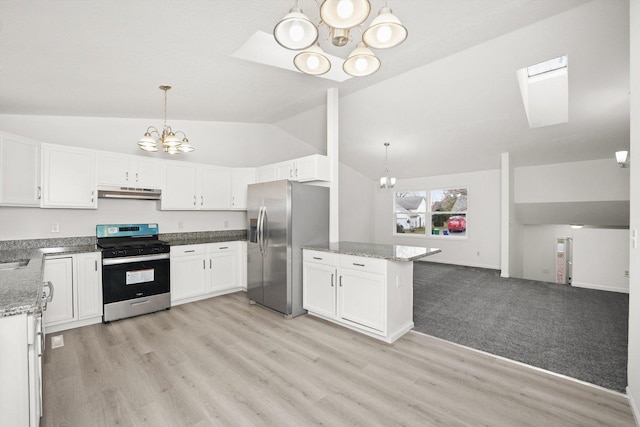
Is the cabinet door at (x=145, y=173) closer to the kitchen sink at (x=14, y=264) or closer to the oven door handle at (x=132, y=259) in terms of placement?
the oven door handle at (x=132, y=259)

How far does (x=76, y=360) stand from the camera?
8.55ft

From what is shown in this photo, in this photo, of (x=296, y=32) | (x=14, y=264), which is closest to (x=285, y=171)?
(x=296, y=32)

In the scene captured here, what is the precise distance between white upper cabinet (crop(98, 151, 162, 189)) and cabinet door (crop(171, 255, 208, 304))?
1.20 meters

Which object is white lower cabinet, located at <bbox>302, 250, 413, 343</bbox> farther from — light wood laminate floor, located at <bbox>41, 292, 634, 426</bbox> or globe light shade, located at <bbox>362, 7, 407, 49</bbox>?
globe light shade, located at <bbox>362, 7, 407, 49</bbox>

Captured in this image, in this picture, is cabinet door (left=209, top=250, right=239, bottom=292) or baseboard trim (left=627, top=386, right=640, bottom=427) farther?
cabinet door (left=209, top=250, right=239, bottom=292)

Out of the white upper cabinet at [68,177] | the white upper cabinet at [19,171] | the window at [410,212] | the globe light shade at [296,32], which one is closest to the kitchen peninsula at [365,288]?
the globe light shade at [296,32]

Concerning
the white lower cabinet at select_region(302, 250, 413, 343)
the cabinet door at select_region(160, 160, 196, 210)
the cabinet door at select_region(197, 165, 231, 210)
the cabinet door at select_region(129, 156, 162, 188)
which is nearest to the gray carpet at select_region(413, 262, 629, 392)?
the white lower cabinet at select_region(302, 250, 413, 343)

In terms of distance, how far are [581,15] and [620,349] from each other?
3.24 meters

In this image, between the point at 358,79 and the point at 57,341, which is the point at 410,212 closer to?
the point at 358,79

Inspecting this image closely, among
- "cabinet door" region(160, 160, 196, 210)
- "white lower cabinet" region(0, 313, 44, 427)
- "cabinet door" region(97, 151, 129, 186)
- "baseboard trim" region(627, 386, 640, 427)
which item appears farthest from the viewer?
"cabinet door" region(160, 160, 196, 210)

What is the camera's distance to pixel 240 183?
5.11m

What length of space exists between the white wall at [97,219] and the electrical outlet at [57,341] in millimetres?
1319

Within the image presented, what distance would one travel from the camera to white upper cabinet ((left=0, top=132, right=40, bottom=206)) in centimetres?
291

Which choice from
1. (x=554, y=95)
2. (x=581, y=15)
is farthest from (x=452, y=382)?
(x=554, y=95)
